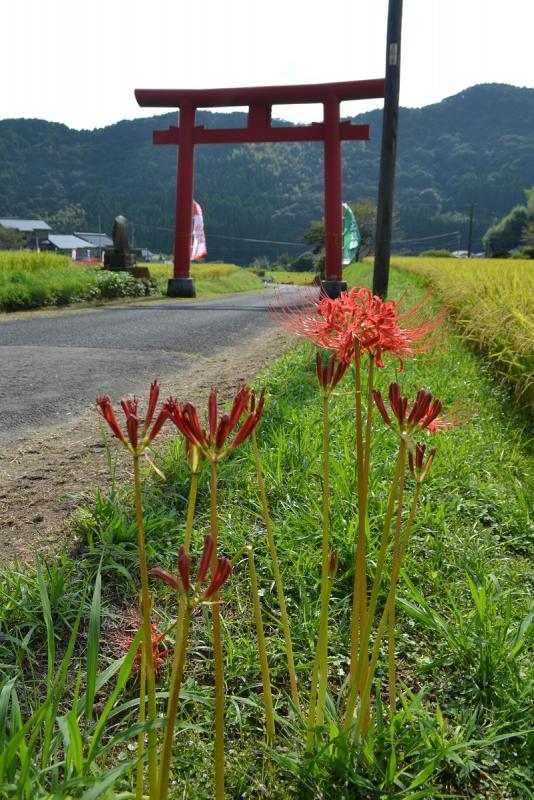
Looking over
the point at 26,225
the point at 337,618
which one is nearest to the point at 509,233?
the point at 26,225

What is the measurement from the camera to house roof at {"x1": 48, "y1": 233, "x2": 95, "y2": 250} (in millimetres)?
Result: 78250

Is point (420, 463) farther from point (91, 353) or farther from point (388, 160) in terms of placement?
point (388, 160)

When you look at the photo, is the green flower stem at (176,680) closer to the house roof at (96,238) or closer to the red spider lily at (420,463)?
the red spider lily at (420,463)

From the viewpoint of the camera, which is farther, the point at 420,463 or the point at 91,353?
the point at 91,353

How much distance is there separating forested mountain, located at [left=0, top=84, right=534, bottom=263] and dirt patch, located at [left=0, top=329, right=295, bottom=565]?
93436mm

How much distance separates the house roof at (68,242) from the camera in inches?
3081

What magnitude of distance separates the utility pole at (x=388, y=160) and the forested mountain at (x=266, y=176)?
284 feet

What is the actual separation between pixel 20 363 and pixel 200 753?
4.56 meters

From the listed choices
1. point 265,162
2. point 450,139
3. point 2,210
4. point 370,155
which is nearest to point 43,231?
point 2,210

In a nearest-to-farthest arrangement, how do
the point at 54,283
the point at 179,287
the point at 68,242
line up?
the point at 54,283 → the point at 179,287 → the point at 68,242

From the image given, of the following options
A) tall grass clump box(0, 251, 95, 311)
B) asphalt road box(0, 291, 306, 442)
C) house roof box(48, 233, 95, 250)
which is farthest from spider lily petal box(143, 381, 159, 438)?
house roof box(48, 233, 95, 250)

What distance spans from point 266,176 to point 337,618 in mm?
117174

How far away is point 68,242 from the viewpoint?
80.6m

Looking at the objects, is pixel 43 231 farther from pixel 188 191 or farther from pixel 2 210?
pixel 188 191
